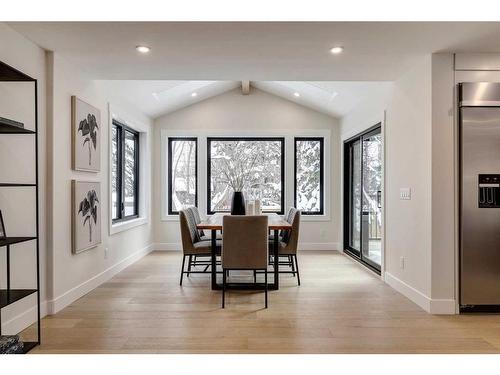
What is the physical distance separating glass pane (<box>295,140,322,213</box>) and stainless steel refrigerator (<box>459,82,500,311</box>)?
11.2 feet

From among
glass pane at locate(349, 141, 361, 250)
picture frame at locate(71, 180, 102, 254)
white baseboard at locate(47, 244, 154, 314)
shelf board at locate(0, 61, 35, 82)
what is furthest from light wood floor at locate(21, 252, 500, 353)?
shelf board at locate(0, 61, 35, 82)

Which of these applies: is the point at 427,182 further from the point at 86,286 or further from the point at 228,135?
the point at 228,135

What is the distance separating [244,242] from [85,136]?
1.96 metres

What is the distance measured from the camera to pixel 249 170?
21.2 feet

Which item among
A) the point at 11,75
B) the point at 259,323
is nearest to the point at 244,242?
the point at 259,323

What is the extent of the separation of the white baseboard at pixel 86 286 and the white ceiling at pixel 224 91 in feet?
7.26

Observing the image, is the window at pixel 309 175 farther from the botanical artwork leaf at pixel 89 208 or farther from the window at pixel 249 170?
the botanical artwork leaf at pixel 89 208

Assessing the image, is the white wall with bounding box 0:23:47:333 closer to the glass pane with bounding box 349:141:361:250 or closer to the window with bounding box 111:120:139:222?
the window with bounding box 111:120:139:222

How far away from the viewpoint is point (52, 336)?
261 cm

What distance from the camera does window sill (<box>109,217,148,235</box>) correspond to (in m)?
4.52

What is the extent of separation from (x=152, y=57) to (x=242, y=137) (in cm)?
318

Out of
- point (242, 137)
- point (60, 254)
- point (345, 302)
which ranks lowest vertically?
point (345, 302)
